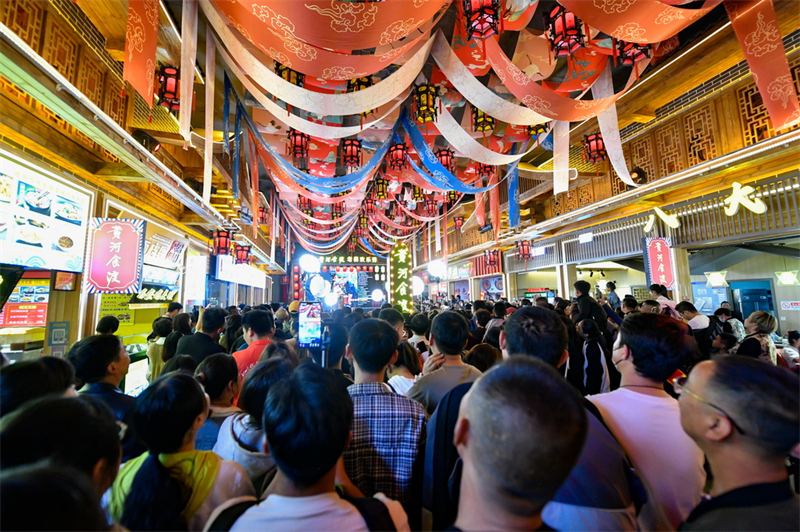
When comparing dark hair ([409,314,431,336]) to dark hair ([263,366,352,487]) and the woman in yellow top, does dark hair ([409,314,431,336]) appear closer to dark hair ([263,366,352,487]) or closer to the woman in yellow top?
the woman in yellow top

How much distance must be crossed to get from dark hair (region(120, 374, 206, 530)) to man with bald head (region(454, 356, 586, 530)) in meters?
0.81

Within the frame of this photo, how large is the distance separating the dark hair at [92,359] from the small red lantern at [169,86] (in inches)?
111

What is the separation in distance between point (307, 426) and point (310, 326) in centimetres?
310

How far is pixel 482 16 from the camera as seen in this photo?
3047 millimetres

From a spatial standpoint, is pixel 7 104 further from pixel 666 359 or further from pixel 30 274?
pixel 666 359

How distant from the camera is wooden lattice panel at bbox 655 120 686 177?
6191mm

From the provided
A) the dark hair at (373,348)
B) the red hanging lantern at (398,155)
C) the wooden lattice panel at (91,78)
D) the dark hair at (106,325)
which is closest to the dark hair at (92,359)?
the dark hair at (373,348)

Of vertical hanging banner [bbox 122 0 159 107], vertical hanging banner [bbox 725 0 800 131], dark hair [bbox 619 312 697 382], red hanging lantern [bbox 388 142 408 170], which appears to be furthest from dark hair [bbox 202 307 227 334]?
vertical hanging banner [bbox 725 0 800 131]

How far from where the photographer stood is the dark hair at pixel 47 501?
1.72 ft

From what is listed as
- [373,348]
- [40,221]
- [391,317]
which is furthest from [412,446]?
[40,221]

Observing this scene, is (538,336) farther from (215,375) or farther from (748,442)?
(215,375)

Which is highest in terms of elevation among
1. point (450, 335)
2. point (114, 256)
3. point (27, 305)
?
point (114, 256)

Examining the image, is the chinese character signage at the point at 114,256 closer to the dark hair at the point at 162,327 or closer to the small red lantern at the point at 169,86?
the dark hair at the point at 162,327

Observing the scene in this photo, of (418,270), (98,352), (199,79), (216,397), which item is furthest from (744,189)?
(418,270)
